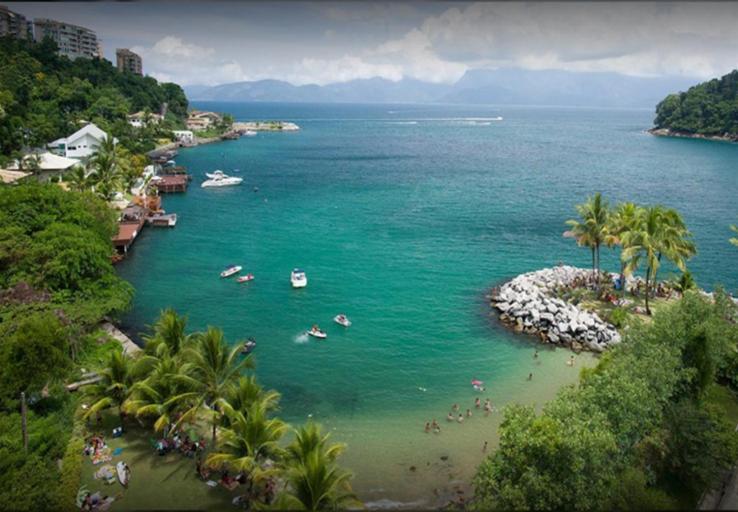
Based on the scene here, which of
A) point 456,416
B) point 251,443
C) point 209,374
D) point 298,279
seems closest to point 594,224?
point 456,416

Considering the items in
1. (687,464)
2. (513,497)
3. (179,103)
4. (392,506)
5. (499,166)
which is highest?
(179,103)

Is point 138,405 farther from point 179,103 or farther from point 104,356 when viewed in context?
point 179,103

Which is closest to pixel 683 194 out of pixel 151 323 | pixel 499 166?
pixel 499 166

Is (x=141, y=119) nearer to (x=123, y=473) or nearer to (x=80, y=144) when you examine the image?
(x=80, y=144)

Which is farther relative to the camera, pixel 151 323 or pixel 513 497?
pixel 151 323

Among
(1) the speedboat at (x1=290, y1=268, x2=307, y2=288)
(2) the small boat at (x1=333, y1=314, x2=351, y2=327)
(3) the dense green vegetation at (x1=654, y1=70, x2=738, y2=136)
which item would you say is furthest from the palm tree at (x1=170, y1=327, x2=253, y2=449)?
(3) the dense green vegetation at (x1=654, y1=70, x2=738, y2=136)

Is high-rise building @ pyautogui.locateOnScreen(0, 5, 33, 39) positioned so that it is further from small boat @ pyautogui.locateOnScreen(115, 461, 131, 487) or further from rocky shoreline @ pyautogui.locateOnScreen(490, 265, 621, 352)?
small boat @ pyautogui.locateOnScreen(115, 461, 131, 487)

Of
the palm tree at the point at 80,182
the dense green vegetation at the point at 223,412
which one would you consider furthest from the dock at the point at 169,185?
the dense green vegetation at the point at 223,412
